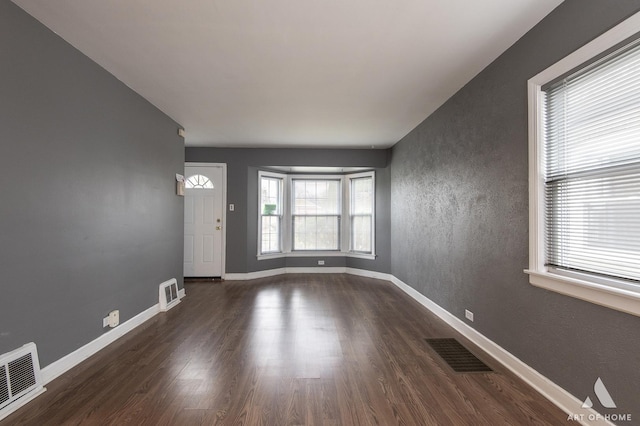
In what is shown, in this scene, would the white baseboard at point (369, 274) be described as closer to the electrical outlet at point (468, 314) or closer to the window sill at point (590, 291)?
the electrical outlet at point (468, 314)

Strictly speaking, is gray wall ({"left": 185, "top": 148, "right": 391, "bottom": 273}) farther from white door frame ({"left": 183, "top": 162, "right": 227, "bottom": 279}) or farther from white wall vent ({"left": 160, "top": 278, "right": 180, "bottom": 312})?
white wall vent ({"left": 160, "top": 278, "right": 180, "bottom": 312})

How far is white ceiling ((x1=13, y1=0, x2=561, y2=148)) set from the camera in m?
2.12

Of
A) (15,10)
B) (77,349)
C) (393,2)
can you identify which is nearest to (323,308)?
(77,349)

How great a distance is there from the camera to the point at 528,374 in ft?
7.60

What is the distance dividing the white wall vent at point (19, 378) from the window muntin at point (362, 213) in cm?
530

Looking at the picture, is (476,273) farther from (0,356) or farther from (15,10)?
(15,10)

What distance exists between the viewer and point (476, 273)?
306 centimetres

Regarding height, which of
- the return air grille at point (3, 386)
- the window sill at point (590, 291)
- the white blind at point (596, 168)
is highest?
the white blind at point (596, 168)

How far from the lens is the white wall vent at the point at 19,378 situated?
6.40 feet

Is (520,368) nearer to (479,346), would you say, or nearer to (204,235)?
(479,346)

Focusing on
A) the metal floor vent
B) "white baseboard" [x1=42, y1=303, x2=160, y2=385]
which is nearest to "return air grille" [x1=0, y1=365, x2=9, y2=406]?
"white baseboard" [x1=42, y1=303, x2=160, y2=385]

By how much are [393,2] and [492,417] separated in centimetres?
Result: 268

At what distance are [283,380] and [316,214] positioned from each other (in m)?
4.80

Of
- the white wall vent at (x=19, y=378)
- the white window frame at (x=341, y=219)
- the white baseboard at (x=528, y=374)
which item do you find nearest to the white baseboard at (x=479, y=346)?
the white baseboard at (x=528, y=374)
